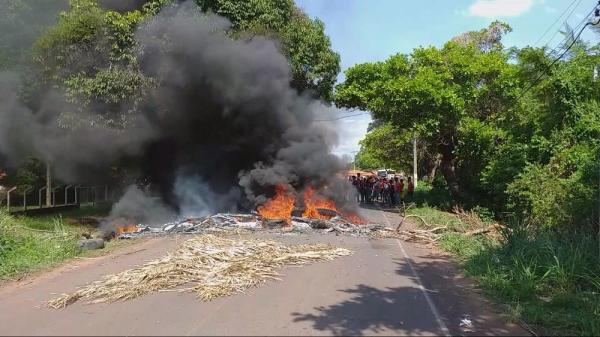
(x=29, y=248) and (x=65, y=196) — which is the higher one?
(x=65, y=196)

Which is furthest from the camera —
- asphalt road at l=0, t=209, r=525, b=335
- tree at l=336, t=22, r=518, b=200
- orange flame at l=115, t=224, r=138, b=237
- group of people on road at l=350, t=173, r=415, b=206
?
group of people on road at l=350, t=173, r=415, b=206

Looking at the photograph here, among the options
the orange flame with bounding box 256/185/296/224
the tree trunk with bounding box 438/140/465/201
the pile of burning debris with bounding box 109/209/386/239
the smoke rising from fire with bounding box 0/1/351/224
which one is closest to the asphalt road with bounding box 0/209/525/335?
the pile of burning debris with bounding box 109/209/386/239

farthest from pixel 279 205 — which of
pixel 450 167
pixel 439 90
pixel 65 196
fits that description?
pixel 65 196

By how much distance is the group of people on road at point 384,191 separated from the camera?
88.1ft

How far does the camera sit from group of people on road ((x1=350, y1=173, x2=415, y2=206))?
26.8 metres

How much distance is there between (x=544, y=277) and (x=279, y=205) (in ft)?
34.6

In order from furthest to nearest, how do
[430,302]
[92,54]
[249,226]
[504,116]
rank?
[504,116]
[92,54]
[249,226]
[430,302]

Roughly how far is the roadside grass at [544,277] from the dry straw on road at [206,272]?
9.95 ft

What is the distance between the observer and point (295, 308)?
6500mm

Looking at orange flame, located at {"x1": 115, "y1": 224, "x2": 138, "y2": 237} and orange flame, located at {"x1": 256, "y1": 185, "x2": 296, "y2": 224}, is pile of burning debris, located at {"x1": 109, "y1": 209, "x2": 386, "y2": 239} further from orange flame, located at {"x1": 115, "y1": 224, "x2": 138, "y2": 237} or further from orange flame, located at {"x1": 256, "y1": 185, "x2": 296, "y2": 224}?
orange flame, located at {"x1": 256, "y1": 185, "x2": 296, "y2": 224}

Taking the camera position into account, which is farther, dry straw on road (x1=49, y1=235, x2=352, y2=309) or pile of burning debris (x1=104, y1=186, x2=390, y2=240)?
pile of burning debris (x1=104, y1=186, x2=390, y2=240)

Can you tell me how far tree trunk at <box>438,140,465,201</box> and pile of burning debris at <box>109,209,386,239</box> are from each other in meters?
9.31

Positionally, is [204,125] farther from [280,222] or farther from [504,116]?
[504,116]

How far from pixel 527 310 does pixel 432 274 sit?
102 inches
